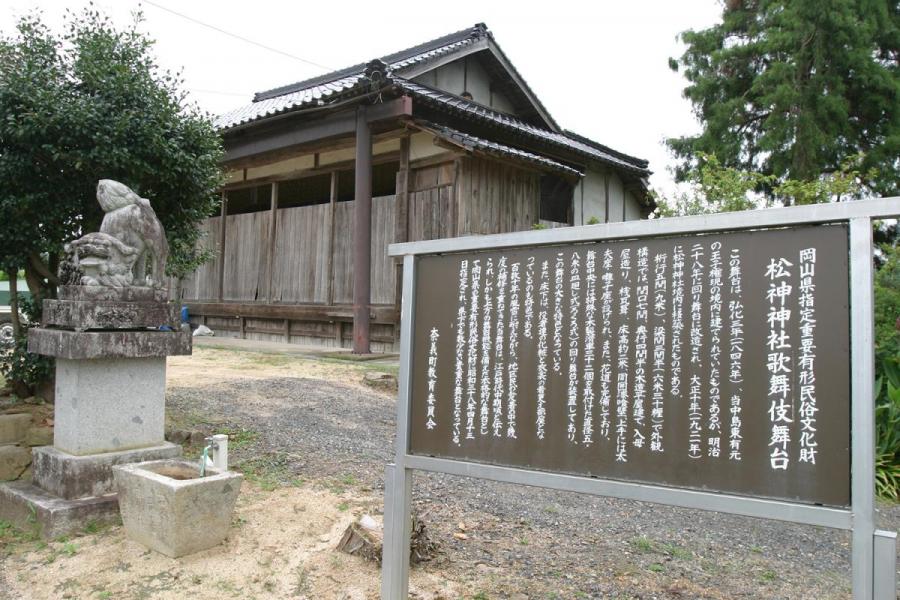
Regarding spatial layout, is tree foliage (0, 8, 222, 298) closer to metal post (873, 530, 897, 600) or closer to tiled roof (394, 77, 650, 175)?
tiled roof (394, 77, 650, 175)

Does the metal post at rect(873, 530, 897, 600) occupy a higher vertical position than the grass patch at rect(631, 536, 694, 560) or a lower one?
higher

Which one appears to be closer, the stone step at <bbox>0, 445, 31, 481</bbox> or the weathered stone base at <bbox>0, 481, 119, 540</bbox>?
the weathered stone base at <bbox>0, 481, 119, 540</bbox>

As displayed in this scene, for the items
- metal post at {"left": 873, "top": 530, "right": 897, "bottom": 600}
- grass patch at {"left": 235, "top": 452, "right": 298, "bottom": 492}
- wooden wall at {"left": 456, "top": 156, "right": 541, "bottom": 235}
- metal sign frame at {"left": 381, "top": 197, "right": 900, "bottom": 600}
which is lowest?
grass patch at {"left": 235, "top": 452, "right": 298, "bottom": 492}

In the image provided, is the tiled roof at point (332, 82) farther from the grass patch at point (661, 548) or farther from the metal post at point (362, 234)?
the grass patch at point (661, 548)

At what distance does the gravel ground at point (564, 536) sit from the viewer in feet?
11.3

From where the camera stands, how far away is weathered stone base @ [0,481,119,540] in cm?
394

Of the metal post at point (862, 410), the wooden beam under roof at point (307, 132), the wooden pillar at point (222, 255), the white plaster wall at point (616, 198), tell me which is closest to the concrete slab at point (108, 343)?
the metal post at point (862, 410)

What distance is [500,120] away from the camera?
11.4 meters

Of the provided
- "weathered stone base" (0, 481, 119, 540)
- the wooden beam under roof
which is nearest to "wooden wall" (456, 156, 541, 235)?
the wooden beam under roof

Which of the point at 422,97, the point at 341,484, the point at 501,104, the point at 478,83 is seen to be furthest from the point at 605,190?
the point at 341,484

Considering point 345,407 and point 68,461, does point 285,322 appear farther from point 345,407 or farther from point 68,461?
point 68,461

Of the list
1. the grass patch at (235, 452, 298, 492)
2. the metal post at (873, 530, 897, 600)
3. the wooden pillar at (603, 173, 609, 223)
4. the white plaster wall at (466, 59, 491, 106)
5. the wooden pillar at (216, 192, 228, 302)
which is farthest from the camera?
the wooden pillar at (603, 173, 609, 223)

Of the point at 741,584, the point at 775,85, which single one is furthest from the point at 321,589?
the point at 775,85

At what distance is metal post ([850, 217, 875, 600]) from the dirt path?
141cm
